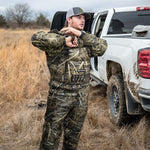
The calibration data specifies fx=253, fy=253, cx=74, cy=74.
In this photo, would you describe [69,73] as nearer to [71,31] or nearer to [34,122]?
[71,31]

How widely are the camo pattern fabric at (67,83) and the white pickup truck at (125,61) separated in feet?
2.11

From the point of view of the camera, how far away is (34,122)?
3.72 meters

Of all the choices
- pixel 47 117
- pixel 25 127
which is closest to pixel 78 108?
pixel 47 117

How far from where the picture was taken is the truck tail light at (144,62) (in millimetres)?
2625

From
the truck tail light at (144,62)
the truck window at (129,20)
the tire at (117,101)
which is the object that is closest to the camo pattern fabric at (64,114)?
the truck tail light at (144,62)

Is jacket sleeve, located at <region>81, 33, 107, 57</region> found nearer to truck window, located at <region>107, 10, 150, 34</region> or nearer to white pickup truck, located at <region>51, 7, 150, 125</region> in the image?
white pickup truck, located at <region>51, 7, 150, 125</region>

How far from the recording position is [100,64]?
4.38 meters

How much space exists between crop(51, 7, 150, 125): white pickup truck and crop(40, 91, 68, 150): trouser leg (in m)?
0.92

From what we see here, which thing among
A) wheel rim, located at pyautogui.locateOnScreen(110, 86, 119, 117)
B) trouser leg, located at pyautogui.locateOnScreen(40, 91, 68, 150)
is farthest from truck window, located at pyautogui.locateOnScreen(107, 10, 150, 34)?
trouser leg, located at pyautogui.locateOnScreen(40, 91, 68, 150)

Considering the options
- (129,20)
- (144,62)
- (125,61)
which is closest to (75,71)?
(144,62)

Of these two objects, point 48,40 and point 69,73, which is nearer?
point 48,40

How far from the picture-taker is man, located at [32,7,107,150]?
226cm

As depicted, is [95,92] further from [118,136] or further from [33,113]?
[118,136]

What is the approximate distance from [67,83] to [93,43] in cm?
44
